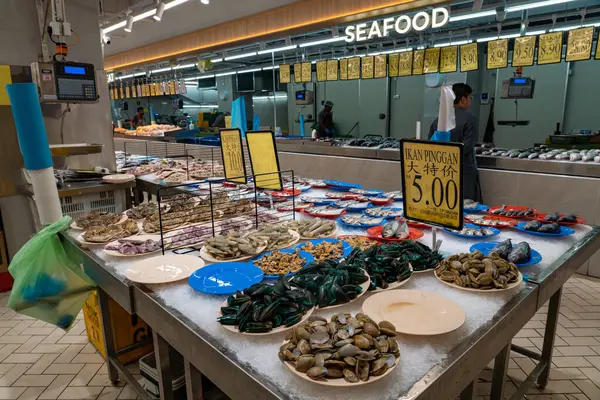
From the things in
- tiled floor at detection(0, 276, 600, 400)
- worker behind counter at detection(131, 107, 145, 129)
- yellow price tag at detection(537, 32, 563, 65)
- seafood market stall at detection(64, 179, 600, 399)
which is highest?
yellow price tag at detection(537, 32, 563, 65)

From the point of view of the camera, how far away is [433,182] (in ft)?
5.99

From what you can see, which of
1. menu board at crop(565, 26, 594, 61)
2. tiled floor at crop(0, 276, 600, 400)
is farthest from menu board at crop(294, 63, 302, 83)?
tiled floor at crop(0, 276, 600, 400)

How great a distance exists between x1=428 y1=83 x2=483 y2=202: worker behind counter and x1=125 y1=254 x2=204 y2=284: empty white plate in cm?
335

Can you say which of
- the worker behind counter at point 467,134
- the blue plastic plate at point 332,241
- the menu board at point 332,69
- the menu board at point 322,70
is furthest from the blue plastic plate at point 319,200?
the menu board at point 322,70

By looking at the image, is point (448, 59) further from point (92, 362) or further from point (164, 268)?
point (92, 362)

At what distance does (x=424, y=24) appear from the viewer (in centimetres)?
500

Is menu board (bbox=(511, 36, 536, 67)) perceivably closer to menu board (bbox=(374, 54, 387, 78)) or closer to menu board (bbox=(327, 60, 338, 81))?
menu board (bbox=(374, 54, 387, 78))

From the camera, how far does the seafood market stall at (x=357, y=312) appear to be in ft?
3.30

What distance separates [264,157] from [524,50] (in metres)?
4.06

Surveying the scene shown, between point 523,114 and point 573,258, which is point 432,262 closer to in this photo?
point 573,258

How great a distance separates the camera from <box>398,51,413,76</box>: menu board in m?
6.16

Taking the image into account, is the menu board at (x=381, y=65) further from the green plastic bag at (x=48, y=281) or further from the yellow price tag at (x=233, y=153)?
the green plastic bag at (x=48, y=281)

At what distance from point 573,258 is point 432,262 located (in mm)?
708

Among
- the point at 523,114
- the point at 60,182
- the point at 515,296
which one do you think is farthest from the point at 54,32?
the point at 523,114
